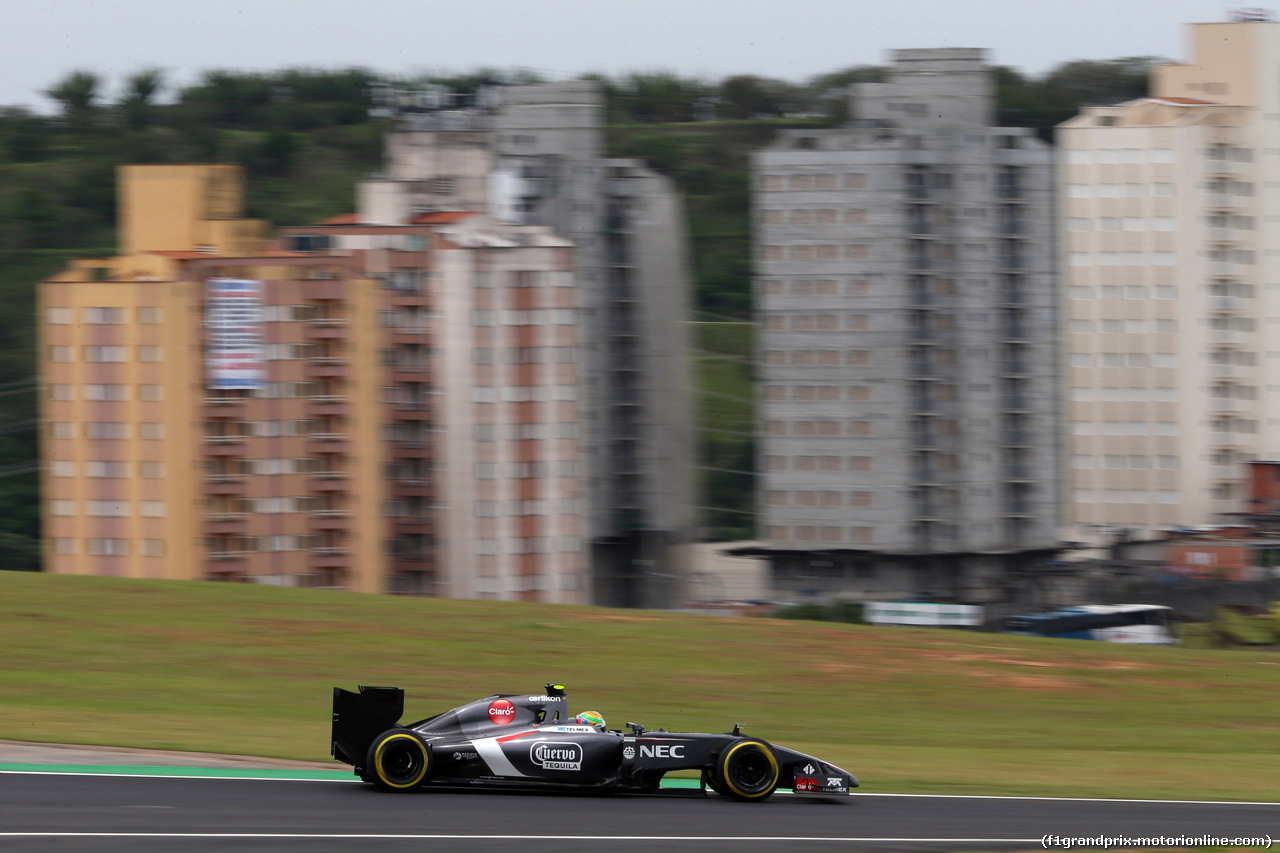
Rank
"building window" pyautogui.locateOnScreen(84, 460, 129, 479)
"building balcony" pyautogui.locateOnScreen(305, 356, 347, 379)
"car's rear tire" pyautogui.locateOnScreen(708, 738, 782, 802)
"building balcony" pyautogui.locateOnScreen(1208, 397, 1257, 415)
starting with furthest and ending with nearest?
1. "building balcony" pyautogui.locateOnScreen(1208, 397, 1257, 415)
2. "building balcony" pyautogui.locateOnScreen(305, 356, 347, 379)
3. "building window" pyautogui.locateOnScreen(84, 460, 129, 479)
4. "car's rear tire" pyautogui.locateOnScreen(708, 738, 782, 802)

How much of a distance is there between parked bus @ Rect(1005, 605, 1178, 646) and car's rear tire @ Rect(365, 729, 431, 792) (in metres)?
47.5

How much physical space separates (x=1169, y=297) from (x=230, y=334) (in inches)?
2034

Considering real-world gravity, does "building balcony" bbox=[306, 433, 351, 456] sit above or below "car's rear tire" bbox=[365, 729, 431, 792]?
below

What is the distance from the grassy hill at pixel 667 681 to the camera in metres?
22.0

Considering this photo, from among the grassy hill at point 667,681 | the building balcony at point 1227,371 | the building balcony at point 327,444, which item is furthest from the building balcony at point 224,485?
the building balcony at point 1227,371

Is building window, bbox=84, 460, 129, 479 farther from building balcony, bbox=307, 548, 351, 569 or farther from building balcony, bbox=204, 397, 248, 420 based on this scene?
building balcony, bbox=307, 548, 351, 569

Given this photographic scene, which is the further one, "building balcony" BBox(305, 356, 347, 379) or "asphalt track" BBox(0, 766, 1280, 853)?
"building balcony" BBox(305, 356, 347, 379)

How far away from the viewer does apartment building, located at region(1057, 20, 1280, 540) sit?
8088cm

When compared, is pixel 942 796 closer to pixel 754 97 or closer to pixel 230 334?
pixel 230 334

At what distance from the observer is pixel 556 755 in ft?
54.1

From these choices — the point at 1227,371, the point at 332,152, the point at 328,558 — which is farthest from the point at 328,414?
the point at 332,152

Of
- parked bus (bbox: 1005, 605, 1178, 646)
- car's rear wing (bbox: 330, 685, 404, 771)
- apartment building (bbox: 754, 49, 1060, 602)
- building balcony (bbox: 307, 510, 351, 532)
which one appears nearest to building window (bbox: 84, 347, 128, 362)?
building balcony (bbox: 307, 510, 351, 532)

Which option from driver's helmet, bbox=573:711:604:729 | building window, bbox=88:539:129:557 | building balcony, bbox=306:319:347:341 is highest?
building balcony, bbox=306:319:347:341

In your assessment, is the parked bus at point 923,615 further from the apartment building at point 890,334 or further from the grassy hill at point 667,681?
the grassy hill at point 667,681
